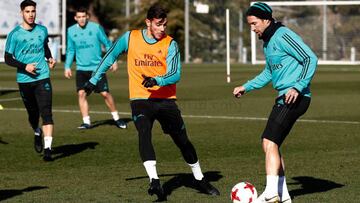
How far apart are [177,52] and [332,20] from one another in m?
41.4

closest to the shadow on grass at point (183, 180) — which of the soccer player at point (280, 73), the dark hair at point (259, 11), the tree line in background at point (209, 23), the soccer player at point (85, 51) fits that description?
the soccer player at point (280, 73)

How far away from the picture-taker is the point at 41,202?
33.6ft

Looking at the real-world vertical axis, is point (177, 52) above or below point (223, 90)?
above

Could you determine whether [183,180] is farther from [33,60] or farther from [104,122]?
[104,122]

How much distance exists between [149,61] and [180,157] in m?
3.55

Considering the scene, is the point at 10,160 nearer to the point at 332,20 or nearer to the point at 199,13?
the point at 332,20

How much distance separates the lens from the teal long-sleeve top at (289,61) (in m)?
9.67

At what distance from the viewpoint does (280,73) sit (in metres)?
9.91

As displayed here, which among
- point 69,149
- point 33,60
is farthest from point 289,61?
point 69,149

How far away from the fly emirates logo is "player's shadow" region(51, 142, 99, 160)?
385 cm

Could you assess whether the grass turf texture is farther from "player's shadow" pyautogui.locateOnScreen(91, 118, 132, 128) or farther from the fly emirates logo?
the fly emirates logo

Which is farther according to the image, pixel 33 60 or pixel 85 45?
pixel 85 45

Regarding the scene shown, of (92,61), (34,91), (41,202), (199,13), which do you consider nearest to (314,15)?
(199,13)

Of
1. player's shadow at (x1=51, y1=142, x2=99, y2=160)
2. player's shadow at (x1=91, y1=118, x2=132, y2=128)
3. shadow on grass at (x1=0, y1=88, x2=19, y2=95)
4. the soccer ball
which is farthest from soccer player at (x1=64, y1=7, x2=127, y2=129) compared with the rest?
shadow on grass at (x1=0, y1=88, x2=19, y2=95)
